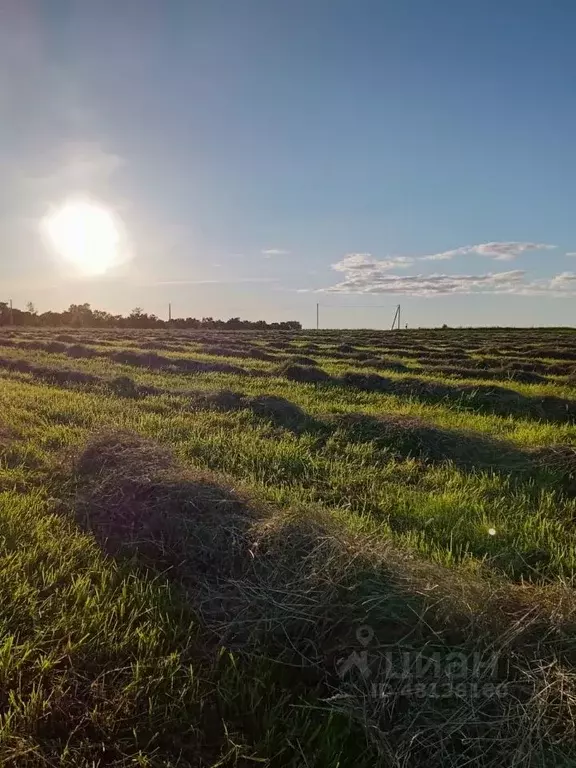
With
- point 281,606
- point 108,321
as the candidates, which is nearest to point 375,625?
point 281,606

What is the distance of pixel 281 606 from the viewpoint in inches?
123

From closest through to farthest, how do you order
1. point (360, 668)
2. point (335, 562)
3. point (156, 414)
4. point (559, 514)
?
point (360, 668)
point (335, 562)
point (559, 514)
point (156, 414)

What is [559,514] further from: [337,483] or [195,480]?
[195,480]

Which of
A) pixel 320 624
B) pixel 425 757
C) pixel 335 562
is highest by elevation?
pixel 335 562

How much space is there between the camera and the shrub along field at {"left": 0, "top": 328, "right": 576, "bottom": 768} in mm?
2396

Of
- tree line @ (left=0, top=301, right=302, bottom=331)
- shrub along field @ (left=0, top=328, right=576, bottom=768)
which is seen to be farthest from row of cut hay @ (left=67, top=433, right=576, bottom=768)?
tree line @ (left=0, top=301, right=302, bottom=331)

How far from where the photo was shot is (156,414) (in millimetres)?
9094

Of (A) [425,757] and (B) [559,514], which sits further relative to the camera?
(B) [559,514]

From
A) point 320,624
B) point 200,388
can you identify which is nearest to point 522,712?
point 320,624

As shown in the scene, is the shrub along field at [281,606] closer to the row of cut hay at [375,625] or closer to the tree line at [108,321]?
the row of cut hay at [375,625]

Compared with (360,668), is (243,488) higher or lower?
higher

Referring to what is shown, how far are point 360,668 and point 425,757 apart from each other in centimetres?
50

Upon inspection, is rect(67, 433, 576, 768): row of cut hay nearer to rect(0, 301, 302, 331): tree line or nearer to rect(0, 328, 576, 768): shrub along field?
rect(0, 328, 576, 768): shrub along field

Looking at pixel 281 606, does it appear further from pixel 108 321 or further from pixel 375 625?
pixel 108 321
